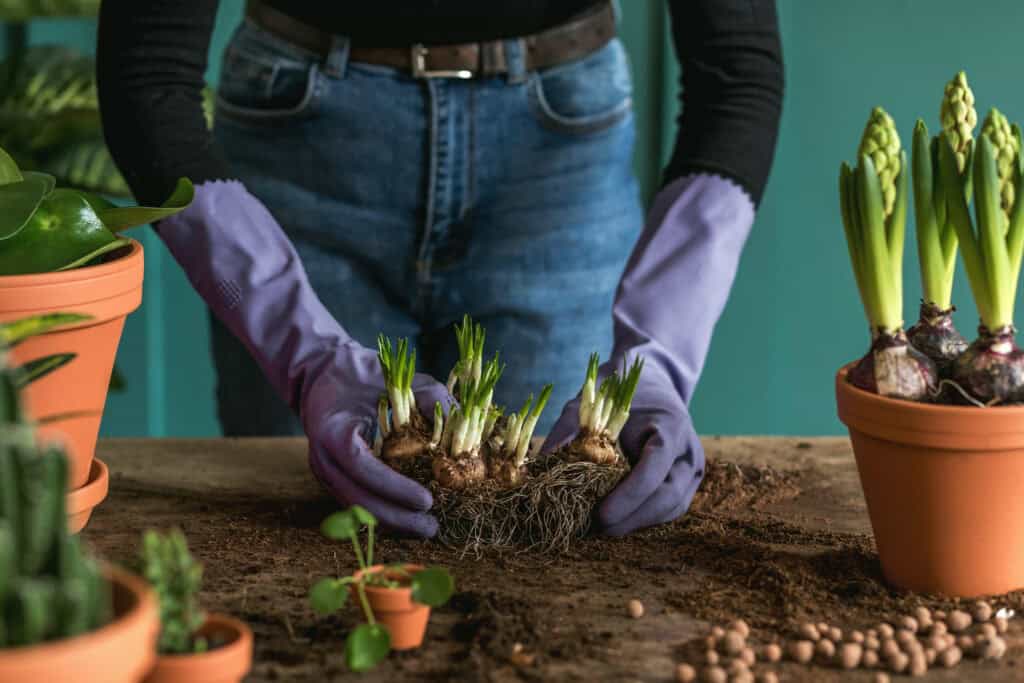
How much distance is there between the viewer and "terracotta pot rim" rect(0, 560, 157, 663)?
0.46 meters

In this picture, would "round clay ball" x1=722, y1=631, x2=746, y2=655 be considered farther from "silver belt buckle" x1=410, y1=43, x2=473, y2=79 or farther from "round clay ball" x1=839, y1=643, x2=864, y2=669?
"silver belt buckle" x1=410, y1=43, x2=473, y2=79

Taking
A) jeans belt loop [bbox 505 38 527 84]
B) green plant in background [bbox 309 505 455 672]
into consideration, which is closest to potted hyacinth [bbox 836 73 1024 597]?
green plant in background [bbox 309 505 455 672]

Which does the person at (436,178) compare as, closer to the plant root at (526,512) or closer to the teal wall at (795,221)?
the plant root at (526,512)

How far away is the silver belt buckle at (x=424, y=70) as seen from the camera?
1.42m

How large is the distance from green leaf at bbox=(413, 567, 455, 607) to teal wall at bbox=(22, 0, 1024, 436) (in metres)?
1.91

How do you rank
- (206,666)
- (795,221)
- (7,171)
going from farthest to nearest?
(795,221) < (7,171) < (206,666)

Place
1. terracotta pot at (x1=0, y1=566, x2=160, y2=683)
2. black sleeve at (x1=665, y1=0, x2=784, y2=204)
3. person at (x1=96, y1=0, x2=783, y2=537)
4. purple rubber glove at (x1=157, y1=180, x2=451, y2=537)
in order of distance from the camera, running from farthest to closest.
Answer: black sleeve at (x1=665, y1=0, x2=784, y2=204), person at (x1=96, y1=0, x2=783, y2=537), purple rubber glove at (x1=157, y1=180, x2=451, y2=537), terracotta pot at (x1=0, y1=566, x2=160, y2=683)

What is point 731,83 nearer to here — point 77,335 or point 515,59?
point 515,59

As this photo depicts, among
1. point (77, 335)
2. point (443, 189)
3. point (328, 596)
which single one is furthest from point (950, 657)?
point (443, 189)

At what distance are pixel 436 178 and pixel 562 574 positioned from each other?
0.69 meters

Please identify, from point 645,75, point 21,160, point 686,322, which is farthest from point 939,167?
point 21,160

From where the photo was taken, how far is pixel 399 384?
99cm

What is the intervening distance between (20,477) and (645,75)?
2.18 metres

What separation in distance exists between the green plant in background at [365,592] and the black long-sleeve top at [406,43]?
1.93 feet
